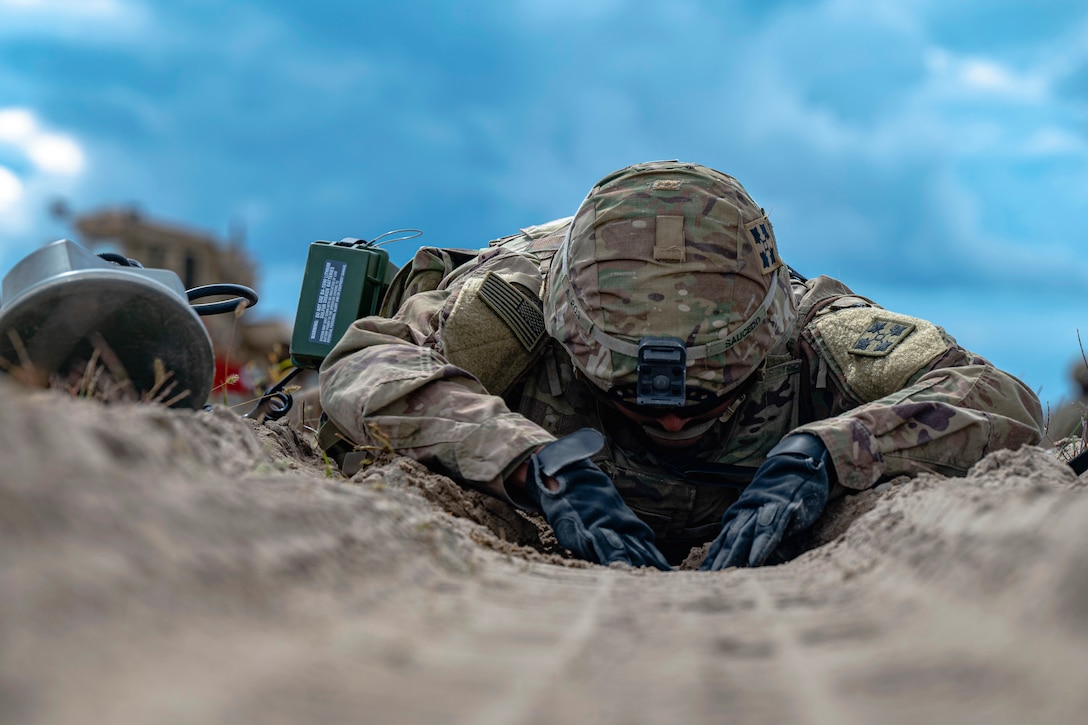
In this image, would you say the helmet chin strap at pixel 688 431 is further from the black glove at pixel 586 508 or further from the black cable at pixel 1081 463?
the black cable at pixel 1081 463

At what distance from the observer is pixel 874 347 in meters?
3.73

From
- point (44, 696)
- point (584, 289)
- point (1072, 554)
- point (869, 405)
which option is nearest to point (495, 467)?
point (584, 289)

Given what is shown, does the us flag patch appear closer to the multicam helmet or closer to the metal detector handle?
the multicam helmet

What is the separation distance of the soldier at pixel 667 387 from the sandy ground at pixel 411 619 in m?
1.10

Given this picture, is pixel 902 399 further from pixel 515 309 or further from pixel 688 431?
pixel 515 309

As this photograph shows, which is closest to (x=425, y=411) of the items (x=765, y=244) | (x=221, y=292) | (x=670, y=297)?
(x=670, y=297)

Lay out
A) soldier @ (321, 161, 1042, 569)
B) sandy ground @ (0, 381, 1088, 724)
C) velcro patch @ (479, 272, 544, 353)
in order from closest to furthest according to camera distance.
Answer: sandy ground @ (0, 381, 1088, 724) < soldier @ (321, 161, 1042, 569) < velcro patch @ (479, 272, 544, 353)

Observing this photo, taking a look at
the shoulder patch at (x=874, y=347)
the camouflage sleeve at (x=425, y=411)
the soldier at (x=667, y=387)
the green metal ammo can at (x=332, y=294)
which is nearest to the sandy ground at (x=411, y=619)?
the soldier at (x=667, y=387)

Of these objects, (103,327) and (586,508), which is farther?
(586,508)

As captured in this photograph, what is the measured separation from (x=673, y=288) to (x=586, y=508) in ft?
2.56

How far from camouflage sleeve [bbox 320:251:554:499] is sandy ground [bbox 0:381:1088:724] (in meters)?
1.24

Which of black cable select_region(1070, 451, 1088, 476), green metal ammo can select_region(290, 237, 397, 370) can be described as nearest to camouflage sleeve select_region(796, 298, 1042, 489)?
black cable select_region(1070, 451, 1088, 476)

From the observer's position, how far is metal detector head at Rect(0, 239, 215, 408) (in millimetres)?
2494

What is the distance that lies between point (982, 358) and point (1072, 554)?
2.59 metres
